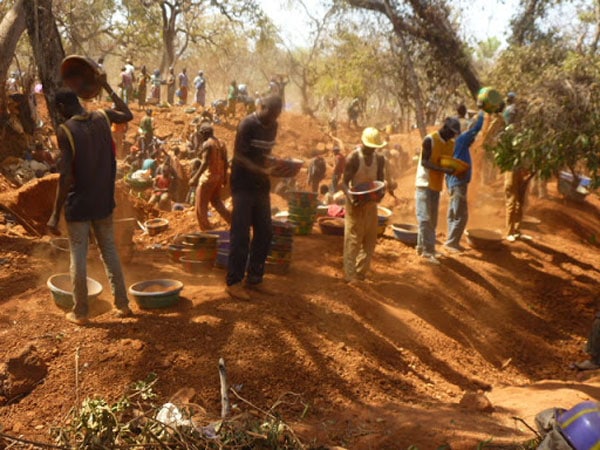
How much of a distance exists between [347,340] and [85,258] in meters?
2.27

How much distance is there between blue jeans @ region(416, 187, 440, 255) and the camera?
611 cm

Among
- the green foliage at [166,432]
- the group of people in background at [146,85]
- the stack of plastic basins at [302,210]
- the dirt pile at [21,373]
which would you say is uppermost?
the group of people in background at [146,85]

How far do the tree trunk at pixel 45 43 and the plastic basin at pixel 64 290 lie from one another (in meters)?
2.19

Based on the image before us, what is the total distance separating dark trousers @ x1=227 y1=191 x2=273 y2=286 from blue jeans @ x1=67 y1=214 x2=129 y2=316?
956 millimetres

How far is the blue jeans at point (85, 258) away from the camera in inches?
151

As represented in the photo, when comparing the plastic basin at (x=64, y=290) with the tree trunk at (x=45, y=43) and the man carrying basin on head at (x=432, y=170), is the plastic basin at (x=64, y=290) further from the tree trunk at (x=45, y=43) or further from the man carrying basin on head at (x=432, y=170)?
the man carrying basin on head at (x=432, y=170)

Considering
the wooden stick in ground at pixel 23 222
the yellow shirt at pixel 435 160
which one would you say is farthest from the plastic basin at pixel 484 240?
the wooden stick in ground at pixel 23 222

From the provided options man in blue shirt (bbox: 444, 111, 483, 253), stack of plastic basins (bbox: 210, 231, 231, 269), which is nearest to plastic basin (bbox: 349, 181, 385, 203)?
stack of plastic basins (bbox: 210, 231, 231, 269)

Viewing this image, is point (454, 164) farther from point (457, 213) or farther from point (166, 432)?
point (166, 432)

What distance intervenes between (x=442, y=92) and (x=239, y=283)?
1051 centimetres

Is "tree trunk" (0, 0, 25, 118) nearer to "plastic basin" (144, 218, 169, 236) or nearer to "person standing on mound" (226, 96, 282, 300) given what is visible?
"plastic basin" (144, 218, 169, 236)

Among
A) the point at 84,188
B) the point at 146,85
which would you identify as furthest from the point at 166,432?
the point at 146,85

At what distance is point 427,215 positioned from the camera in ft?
20.2

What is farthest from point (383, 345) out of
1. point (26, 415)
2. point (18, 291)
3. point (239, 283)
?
point (18, 291)
